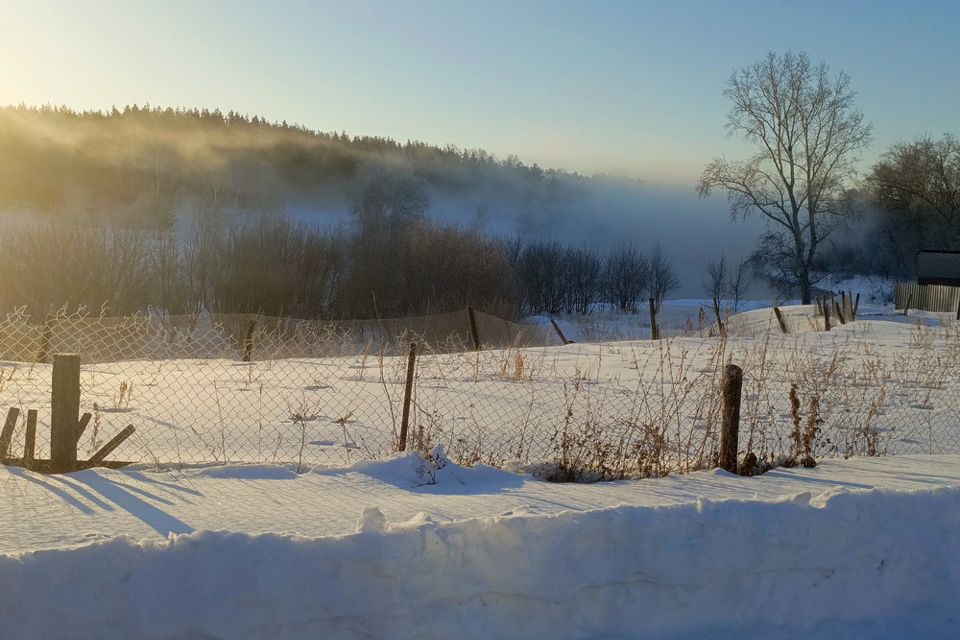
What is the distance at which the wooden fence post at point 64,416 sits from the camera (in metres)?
5.32

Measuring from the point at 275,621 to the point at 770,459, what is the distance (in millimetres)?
4394

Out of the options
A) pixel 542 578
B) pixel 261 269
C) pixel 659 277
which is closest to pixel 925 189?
pixel 659 277

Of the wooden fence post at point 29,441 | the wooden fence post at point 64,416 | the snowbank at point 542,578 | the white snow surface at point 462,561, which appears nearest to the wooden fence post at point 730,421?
the white snow surface at point 462,561

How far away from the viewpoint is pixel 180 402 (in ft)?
31.0

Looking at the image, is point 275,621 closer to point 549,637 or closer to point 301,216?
point 549,637

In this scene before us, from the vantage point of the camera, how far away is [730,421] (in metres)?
6.11

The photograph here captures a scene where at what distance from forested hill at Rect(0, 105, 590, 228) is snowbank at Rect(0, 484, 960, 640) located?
147 feet

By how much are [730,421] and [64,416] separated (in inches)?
184

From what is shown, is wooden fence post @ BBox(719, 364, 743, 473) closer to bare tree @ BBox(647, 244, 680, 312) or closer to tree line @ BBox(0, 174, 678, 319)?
tree line @ BBox(0, 174, 678, 319)

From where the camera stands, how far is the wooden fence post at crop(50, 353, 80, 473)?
5320 mm

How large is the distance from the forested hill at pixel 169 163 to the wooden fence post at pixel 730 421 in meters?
43.5

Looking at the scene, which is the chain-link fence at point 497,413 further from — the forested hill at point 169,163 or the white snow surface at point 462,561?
the forested hill at point 169,163

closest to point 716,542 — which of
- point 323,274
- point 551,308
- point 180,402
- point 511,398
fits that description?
point 511,398

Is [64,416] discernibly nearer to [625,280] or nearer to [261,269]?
[261,269]
